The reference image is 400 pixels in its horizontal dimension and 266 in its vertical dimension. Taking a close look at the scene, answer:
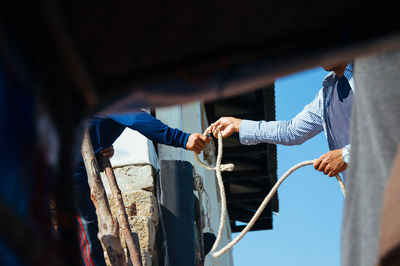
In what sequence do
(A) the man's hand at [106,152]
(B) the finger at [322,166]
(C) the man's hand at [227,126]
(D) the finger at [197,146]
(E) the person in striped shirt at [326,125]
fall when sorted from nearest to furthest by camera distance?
(E) the person in striped shirt at [326,125] → (B) the finger at [322,166] → (A) the man's hand at [106,152] → (C) the man's hand at [227,126] → (D) the finger at [197,146]

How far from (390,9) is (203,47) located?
28 centimetres

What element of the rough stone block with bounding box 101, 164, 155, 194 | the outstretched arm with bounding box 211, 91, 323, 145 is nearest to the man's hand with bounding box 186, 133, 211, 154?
the outstretched arm with bounding box 211, 91, 323, 145

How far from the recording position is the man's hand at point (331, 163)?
2777 mm

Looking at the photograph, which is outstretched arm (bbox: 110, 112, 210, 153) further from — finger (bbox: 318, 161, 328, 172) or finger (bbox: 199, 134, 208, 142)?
finger (bbox: 318, 161, 328, 172)

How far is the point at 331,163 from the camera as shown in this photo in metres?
2.85

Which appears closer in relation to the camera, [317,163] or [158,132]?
[317,163]

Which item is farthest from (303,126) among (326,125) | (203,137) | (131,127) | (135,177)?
(135,177)

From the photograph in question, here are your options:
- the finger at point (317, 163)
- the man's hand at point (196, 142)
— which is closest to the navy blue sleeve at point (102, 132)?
the man's hand at point (196, 142)

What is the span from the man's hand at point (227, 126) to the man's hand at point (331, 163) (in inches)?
25.1

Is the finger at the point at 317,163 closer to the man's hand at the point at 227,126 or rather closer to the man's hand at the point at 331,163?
the man's hand at the point at 331,163

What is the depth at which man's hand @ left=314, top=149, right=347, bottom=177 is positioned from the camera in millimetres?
2777

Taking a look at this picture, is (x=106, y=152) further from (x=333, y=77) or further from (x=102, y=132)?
(x=333, y=77)

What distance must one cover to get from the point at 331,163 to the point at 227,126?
862 millimetres

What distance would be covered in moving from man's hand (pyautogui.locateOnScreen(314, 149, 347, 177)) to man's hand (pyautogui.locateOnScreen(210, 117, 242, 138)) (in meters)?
0.64
